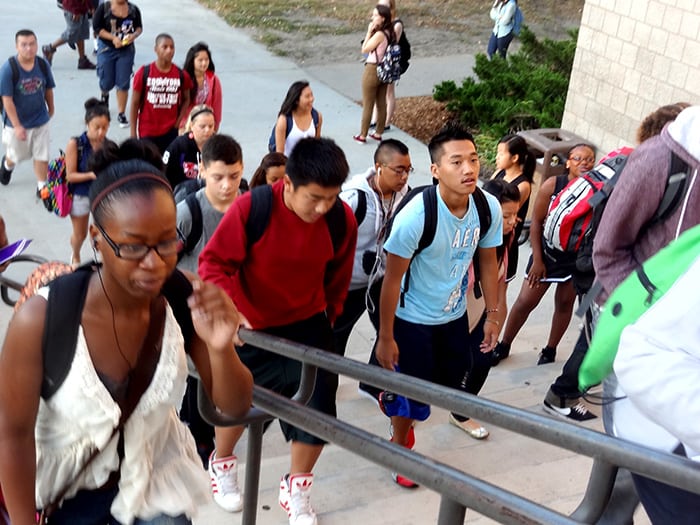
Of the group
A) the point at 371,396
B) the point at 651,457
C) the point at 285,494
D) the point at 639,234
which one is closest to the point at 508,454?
the point at 371,396

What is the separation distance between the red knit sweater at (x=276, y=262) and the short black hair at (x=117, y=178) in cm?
136

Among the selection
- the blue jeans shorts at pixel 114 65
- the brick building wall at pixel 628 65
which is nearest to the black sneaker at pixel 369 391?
the brick building wall at pixel 628 65

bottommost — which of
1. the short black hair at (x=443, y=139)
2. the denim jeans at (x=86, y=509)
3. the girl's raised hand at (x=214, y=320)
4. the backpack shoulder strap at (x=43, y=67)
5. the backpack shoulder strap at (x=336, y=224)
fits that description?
the backpack shoulder strap at (x=43, y=67)

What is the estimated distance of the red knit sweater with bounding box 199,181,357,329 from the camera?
151 inches

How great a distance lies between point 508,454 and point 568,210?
54.3 inches

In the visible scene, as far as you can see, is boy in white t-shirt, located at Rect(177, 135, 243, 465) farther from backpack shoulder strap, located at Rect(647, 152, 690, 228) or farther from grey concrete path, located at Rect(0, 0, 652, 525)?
backpack shoulder strap, located at Rect(647, 152, 690, 228)

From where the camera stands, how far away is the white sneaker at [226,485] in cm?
428

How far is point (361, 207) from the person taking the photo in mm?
4867

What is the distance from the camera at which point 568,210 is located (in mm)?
5145

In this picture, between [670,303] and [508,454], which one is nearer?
[670,303]

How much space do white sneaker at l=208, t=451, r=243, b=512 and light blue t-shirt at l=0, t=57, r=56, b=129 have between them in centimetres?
528

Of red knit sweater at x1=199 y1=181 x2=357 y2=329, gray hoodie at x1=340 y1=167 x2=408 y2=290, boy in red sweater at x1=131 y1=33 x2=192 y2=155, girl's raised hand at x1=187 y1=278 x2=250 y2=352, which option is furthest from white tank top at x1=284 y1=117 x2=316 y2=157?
girl's raised hand at x1=187 y1=278 x2=250 y2=352

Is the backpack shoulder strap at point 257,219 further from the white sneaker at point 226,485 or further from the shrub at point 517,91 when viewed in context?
the shrub at point 517,91

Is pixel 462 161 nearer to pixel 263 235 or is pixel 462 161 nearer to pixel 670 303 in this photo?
pixel 263 235
